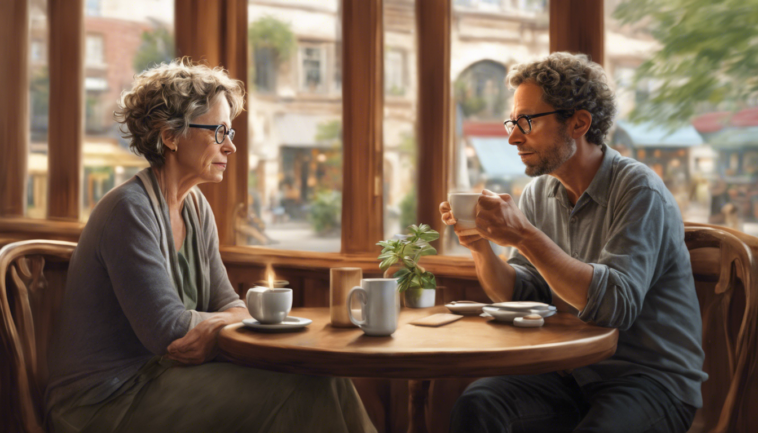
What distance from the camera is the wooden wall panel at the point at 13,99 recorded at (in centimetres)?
359

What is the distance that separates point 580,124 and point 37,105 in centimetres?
299

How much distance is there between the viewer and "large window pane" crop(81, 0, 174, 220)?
3.37 metres

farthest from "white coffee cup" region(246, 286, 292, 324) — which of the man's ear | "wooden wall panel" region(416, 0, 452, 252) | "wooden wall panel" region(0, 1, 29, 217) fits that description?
"wooden wall panel" region(0, 1, 29, 217)

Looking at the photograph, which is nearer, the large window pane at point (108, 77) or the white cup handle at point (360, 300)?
the white cup handle at point (360, 300)

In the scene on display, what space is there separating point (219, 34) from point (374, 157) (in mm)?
981

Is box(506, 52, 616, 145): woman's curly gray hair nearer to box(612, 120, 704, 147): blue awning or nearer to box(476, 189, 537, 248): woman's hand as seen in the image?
box(612, 120, 704, 147): blue awning

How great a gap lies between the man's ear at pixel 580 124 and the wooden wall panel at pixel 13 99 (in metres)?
3.00

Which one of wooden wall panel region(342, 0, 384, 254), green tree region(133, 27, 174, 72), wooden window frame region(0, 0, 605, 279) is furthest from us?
green tree region(133, 27, 174, 72)

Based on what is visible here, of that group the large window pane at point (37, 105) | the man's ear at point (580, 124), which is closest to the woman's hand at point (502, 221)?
the man's ear at point (580, 124)

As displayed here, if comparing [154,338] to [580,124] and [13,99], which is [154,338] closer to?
[580,124]

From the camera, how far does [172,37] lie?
3.25 meters

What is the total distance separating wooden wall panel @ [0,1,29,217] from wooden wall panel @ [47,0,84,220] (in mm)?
220

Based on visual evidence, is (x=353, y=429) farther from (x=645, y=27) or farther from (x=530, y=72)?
(x=645, y=27)

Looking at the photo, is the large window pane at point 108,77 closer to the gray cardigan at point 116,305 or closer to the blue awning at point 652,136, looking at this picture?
the gray cardigan at point 116,305
